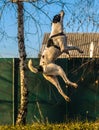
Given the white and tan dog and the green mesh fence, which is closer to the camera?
the white and tan dog

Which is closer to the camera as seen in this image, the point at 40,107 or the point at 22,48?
the point at 22,48

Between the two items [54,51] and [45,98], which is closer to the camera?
[54,51]

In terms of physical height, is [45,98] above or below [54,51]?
below

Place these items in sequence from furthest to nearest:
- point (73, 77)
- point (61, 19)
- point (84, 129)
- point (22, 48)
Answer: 1. point (73, 77)
2. point (22, 48)
3. point (84, 129)
4. point (61, 19)

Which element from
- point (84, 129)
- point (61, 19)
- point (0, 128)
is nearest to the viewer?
point (61, 19)

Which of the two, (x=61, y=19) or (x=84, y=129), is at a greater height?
(x=61, y=19)

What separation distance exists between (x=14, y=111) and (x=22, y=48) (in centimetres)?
254

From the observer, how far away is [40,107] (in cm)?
1038

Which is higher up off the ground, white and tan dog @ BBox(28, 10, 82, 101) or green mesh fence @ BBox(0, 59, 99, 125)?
white and tan dog @ BBox(28, 10, 82, 101)

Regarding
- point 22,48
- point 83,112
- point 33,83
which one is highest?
point 22,48

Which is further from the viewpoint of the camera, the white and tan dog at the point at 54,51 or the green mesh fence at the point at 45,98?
the green mesh fence at the point at 45,98

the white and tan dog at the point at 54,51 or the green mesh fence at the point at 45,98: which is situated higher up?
the white and tan dog at the point at 54,51

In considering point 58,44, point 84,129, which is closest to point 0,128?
point 84,129

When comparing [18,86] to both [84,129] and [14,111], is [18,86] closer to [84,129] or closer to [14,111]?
[14,111]
